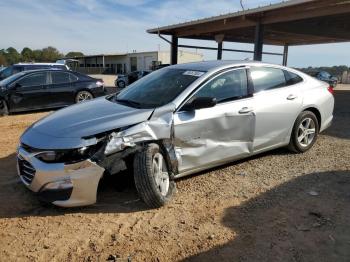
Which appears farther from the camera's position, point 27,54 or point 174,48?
point 27,54

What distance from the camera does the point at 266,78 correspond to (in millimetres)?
5520

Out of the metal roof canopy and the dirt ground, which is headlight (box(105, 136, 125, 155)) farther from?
the metal roof canopy

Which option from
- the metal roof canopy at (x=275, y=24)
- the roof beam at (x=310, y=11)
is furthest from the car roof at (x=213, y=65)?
the roof beam at (x=310, y=11)

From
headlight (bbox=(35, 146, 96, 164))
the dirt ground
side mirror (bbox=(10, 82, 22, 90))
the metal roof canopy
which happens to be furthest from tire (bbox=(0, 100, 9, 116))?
the metal roof canopy

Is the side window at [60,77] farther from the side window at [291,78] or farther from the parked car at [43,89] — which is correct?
the side window at [291,78]

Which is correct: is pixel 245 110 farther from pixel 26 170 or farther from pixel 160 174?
pixel 26 170

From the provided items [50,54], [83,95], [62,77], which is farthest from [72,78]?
[50,54]

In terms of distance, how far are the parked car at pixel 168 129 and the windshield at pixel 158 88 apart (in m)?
0.02

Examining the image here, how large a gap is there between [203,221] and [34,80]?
29.9 feet

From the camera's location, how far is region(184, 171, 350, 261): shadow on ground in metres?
3.23

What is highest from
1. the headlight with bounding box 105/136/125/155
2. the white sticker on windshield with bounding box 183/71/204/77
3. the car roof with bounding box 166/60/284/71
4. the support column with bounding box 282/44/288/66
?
the support column with bounding box 282/44/288/66

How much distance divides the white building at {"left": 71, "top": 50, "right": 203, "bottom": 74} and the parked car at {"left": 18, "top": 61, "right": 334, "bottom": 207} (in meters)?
50.3

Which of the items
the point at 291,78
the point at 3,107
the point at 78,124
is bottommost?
the point at 3,107

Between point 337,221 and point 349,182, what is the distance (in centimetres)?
128
